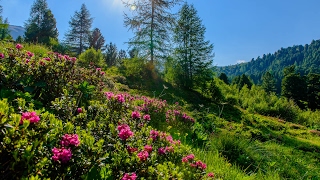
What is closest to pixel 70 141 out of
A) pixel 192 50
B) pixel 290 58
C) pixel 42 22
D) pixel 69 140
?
pixel 69 140

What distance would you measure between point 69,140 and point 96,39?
4321 cm

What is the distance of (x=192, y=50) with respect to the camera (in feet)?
58.4

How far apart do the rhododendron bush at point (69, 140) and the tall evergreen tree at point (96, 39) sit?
39.4m

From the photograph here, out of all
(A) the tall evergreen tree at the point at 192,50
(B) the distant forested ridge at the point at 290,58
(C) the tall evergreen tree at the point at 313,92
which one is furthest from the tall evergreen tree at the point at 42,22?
(B) the distant forested ridge at the point at 290,58

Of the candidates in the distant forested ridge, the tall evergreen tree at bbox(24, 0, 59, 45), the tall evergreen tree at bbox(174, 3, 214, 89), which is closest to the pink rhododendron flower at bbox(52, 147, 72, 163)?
the tall evergreen tree at bbox(174, 3, 214, 89)

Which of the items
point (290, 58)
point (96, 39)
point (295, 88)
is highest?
point (290, 58)

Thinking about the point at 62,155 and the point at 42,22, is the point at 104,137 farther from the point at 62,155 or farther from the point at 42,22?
the point at 42,22

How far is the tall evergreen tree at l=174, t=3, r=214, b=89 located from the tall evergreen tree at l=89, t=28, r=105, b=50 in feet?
88.5

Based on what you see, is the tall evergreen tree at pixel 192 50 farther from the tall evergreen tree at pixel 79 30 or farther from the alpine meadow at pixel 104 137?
the tall evergreen tree at pixel 79 30

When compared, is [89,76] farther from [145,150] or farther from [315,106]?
[315,106]

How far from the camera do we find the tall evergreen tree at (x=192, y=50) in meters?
17.7

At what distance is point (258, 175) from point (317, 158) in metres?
4.10

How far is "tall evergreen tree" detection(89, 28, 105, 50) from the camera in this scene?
40.5m

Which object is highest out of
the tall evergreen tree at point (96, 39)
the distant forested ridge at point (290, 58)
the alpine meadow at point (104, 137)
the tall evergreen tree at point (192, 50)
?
the distant forested ridge at point (290, 58)
